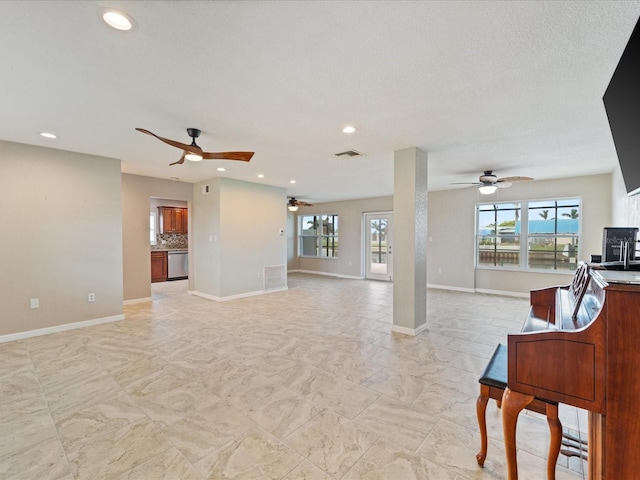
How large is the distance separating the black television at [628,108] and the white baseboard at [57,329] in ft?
20.4

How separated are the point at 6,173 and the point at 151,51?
11.6ft

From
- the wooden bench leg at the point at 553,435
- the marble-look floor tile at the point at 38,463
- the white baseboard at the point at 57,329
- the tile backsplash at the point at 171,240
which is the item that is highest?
the tile backsplash at the point at 171,240

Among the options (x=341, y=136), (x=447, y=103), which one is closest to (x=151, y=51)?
(x=341, y=136)

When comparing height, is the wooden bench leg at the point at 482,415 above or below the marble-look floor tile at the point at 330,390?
above

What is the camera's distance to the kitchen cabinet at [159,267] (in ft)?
26.6

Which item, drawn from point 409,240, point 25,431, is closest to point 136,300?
point 25,431

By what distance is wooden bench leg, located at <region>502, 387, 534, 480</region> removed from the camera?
1.37 m

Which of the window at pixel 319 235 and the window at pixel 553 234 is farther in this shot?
the window at pixel 319 235

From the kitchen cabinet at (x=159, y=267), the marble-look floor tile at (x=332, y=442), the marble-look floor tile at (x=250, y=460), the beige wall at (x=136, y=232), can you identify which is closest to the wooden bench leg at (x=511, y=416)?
the marble-look floor tile at (x=332, y=442)

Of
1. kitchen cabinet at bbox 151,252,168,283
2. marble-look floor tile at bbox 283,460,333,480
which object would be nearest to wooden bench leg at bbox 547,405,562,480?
marble-look floor tile at bbox 283,460,333,480

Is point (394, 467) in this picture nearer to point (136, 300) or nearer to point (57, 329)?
point (57, 329)

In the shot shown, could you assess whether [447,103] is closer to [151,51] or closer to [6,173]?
[151,51]

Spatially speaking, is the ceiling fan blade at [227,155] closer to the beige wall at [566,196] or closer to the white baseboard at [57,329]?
the white baseboard at [57,329]

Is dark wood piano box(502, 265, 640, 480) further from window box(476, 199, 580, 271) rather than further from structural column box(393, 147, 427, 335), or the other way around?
window box(476, 199, 580, 271)
